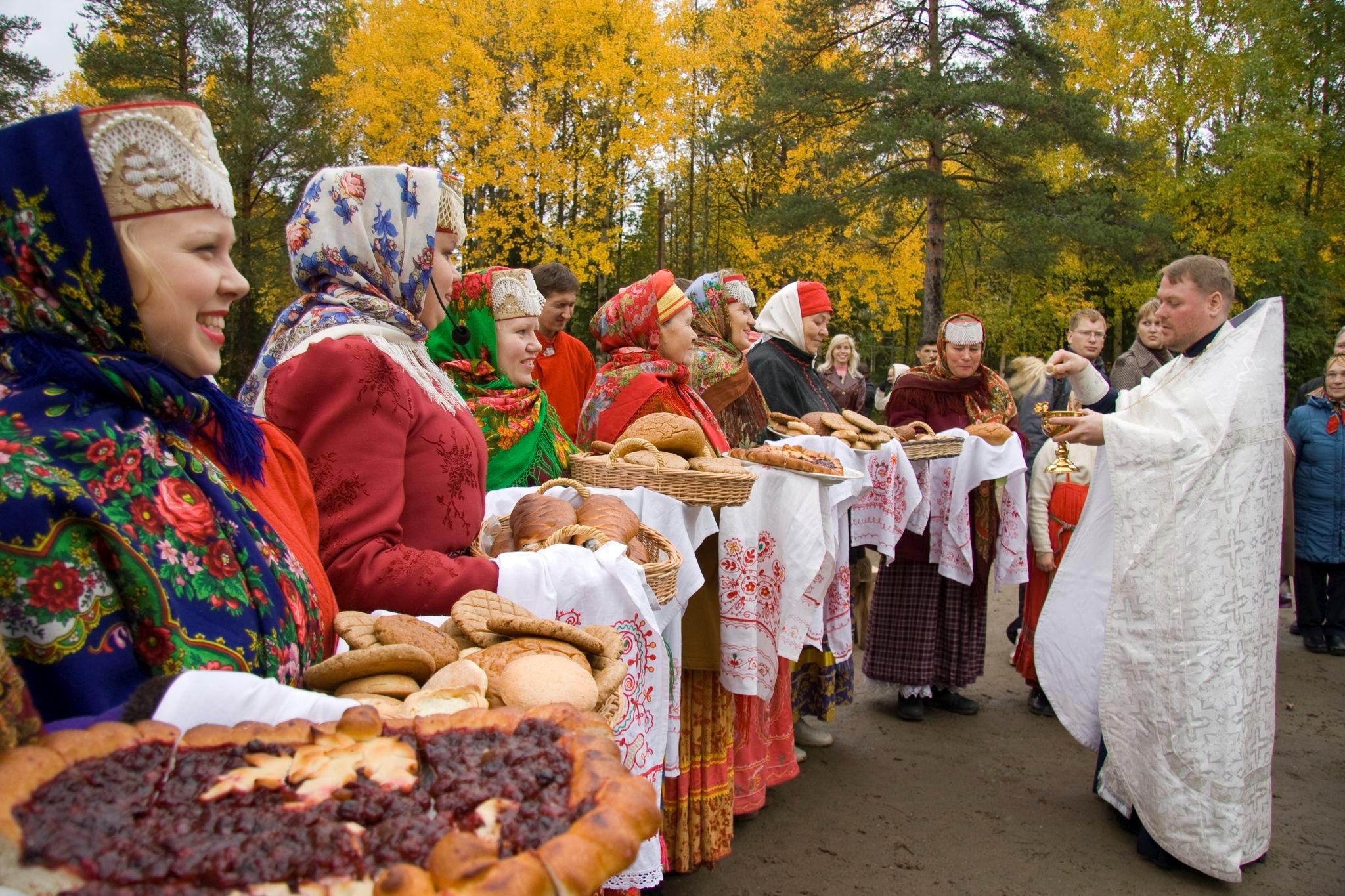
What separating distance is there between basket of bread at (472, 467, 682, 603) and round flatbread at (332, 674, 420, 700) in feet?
2.79

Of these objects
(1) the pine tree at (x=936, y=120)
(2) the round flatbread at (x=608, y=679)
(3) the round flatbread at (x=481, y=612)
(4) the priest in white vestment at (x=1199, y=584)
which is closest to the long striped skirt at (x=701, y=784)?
(4) the priest in white vestment at (x=1199, y=584)

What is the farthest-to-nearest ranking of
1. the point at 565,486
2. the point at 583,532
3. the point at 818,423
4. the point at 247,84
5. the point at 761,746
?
the point at 247,84, the point at 818,423, the point at 761,746, the point at 565,486, the point at 583,532

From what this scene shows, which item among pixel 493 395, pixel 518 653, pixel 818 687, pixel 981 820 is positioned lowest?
pixel 981 820

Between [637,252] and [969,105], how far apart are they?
8711 mm

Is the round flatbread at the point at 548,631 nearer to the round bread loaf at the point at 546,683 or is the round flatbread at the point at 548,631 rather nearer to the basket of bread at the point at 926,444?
the round bread loaf at the point at 546,683

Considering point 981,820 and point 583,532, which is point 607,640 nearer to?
point 583,532

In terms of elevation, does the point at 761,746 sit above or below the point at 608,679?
below

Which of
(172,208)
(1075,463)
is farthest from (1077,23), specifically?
(172,208)

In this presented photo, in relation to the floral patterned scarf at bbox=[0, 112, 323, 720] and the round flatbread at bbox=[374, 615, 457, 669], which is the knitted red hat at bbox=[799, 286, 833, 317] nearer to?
the round flatbread at bbox=[374, 615, 457, 669]

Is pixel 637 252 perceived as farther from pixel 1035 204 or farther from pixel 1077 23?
pixel 1077 23

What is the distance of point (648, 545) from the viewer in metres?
2.54

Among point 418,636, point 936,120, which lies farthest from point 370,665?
point 936,120

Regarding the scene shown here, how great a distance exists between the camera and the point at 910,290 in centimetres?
1727

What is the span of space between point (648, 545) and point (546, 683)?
4.30 feet
